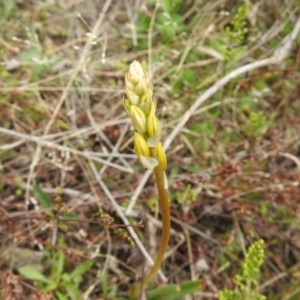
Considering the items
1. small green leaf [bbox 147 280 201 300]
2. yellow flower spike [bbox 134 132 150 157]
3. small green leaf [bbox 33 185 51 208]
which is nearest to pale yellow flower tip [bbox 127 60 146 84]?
yellow flower spike [bbox 134 132 150 157]

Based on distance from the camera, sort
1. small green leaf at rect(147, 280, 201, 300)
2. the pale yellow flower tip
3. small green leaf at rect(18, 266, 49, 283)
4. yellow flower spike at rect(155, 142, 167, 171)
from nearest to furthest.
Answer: the pale yellow flower tip
yellow flower spike at rect(155, 142, 167, 171)
small green leaf at rect(147, 280, 201, 300)
small green leaf at rect(18, 266, 49, 283)

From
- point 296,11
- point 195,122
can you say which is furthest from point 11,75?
point 296,11

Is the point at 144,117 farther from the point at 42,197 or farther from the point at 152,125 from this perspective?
the point at 42,197

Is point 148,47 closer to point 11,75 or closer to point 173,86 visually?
point 173,86

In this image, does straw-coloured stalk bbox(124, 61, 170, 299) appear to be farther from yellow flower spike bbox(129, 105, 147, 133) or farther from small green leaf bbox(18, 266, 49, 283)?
small green leaf bbox(18, 266, 49, 283)

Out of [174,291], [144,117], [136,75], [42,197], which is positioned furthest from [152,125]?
[42,197]

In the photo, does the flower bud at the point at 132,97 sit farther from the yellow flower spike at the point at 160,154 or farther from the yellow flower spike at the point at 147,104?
the yellow flower spike at the point at 160,154
